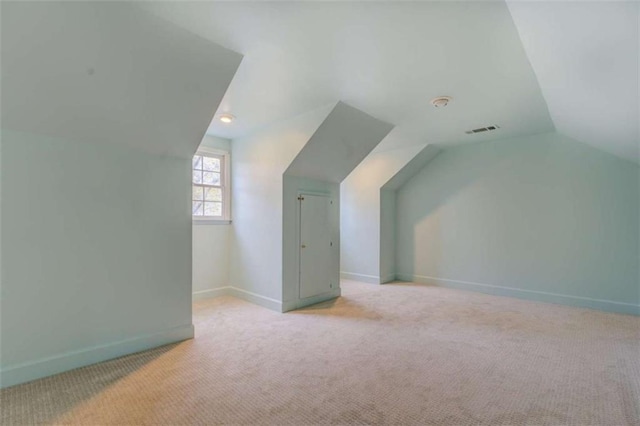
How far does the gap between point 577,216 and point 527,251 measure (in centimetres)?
78

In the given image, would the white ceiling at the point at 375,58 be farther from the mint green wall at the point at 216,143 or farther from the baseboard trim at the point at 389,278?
the baseboard trim at the point at 389,278

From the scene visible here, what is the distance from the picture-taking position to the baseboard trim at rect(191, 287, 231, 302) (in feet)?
14.3

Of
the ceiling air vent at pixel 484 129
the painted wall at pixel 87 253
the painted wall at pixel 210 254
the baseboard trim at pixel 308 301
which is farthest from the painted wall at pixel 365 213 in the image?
the painted wall at pixel 87 253

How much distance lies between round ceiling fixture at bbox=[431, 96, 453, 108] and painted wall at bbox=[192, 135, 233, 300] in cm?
301

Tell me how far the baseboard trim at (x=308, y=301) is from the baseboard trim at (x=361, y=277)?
1.08 m

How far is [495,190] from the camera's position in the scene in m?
4.79

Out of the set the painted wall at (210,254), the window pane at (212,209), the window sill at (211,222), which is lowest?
the painted wall at (210,254)

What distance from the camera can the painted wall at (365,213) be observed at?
544 cm

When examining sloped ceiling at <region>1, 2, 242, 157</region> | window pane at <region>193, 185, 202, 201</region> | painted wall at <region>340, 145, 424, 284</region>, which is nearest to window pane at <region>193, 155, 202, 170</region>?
window pane at <region>193, 185, 202, 201</region>

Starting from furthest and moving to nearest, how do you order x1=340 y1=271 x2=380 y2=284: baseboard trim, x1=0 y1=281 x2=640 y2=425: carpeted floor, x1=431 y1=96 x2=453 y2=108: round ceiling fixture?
x1=340 y1=271 x2=380 y2=284: baseboard trim
x1=431 y1=96 x2=453 y2=108: round ceiling fixture
x1=0 y1=281 x2=640 y2=425: carpeted floor

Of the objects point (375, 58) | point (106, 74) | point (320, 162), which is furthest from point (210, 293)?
point (375, 58)

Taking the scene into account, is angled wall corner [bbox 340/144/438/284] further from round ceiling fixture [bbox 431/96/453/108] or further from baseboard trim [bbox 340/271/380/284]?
round ceiling fixture [bbox 431/96/453/108]

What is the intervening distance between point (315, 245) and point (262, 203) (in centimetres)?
95

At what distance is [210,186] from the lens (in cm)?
459
